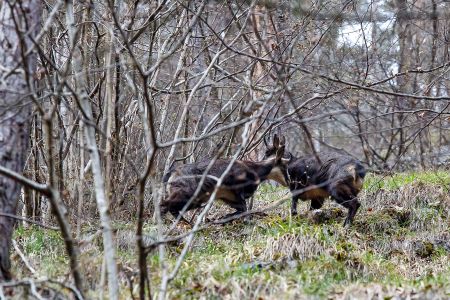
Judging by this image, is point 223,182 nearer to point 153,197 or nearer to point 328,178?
point 328,178

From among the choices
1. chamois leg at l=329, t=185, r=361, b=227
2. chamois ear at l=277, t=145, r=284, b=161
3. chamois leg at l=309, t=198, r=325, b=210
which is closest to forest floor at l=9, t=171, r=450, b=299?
chamois leg at l=329, t=185, r=361, b=227

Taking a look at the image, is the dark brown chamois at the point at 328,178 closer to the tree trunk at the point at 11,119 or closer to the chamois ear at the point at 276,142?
the chamois ear at the point at 276,142

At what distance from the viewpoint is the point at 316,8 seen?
34.9ft

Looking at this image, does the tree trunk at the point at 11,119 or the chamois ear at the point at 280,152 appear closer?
the tree trunk at the point at 11,119

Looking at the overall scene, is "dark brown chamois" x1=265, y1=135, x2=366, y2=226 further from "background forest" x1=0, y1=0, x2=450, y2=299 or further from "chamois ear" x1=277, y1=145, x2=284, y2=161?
"background forest" x1=0, y1=0, x2=450, y2=299

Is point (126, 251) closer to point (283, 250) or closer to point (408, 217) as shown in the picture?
point (283, 250)

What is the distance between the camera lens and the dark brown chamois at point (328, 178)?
31.7ft

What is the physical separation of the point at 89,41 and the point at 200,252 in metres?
3.90

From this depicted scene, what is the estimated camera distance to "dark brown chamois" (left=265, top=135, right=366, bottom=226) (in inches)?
381

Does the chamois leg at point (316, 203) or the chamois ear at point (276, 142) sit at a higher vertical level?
the chamois ear at point (276, 142)

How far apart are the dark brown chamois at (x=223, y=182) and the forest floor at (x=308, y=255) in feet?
1.55

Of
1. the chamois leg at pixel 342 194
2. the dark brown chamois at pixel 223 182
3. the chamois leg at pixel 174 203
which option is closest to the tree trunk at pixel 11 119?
Result: the dark brown chamois at pixel 223 182

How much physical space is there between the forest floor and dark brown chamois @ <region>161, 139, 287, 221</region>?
472mm

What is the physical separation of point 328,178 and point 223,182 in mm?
1479
